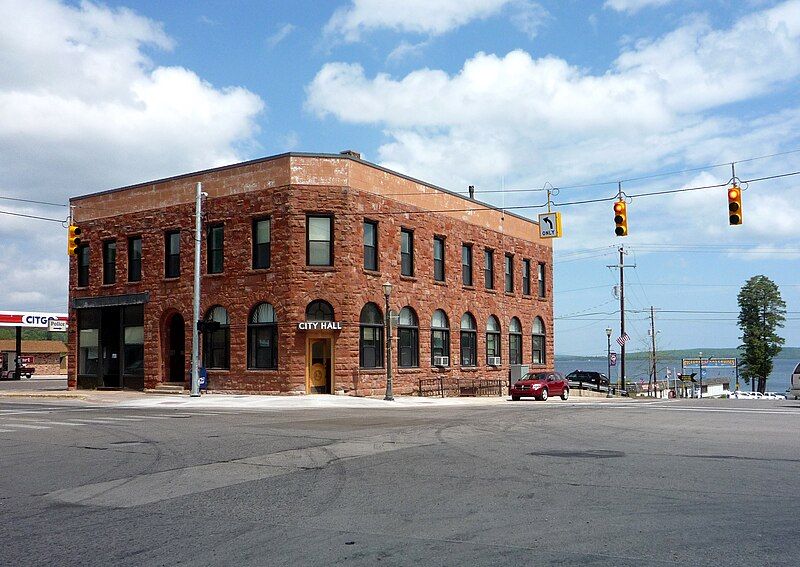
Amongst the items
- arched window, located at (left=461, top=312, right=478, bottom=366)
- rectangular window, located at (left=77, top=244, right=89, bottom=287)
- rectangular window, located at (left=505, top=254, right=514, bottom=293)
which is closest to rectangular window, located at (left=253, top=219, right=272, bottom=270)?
rectangular window, located at (left=77, top=244, right=89, bottom=287)

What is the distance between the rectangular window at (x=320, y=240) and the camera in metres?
33.0

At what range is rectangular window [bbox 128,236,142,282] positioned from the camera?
124 feet

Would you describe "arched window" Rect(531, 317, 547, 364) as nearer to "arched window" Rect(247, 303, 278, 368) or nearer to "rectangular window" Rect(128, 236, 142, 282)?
"arched window" Rect(247, 303, 278, 368)

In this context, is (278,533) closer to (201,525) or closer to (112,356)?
(201,525)

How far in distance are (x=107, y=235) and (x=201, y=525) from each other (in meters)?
33.3

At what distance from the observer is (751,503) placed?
9.13m

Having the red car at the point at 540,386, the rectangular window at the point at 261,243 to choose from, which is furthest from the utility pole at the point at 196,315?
the red car at the point at 540,386

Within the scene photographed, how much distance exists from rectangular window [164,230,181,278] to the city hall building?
2.5 inches

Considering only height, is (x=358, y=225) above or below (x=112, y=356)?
above

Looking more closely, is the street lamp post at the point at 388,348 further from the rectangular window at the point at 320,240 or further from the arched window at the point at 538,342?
the arched window at the point at 538,342

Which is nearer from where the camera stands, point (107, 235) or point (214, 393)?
point (214, 393)

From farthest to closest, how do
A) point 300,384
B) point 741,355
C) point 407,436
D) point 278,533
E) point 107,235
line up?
point 741,355
point 107,235
point 300,384
point 407,436
point 278,533

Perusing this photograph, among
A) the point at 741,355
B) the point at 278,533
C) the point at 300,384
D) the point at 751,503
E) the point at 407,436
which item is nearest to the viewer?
the point at 278,533

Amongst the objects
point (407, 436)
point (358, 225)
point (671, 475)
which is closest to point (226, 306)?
point (358, 225)
